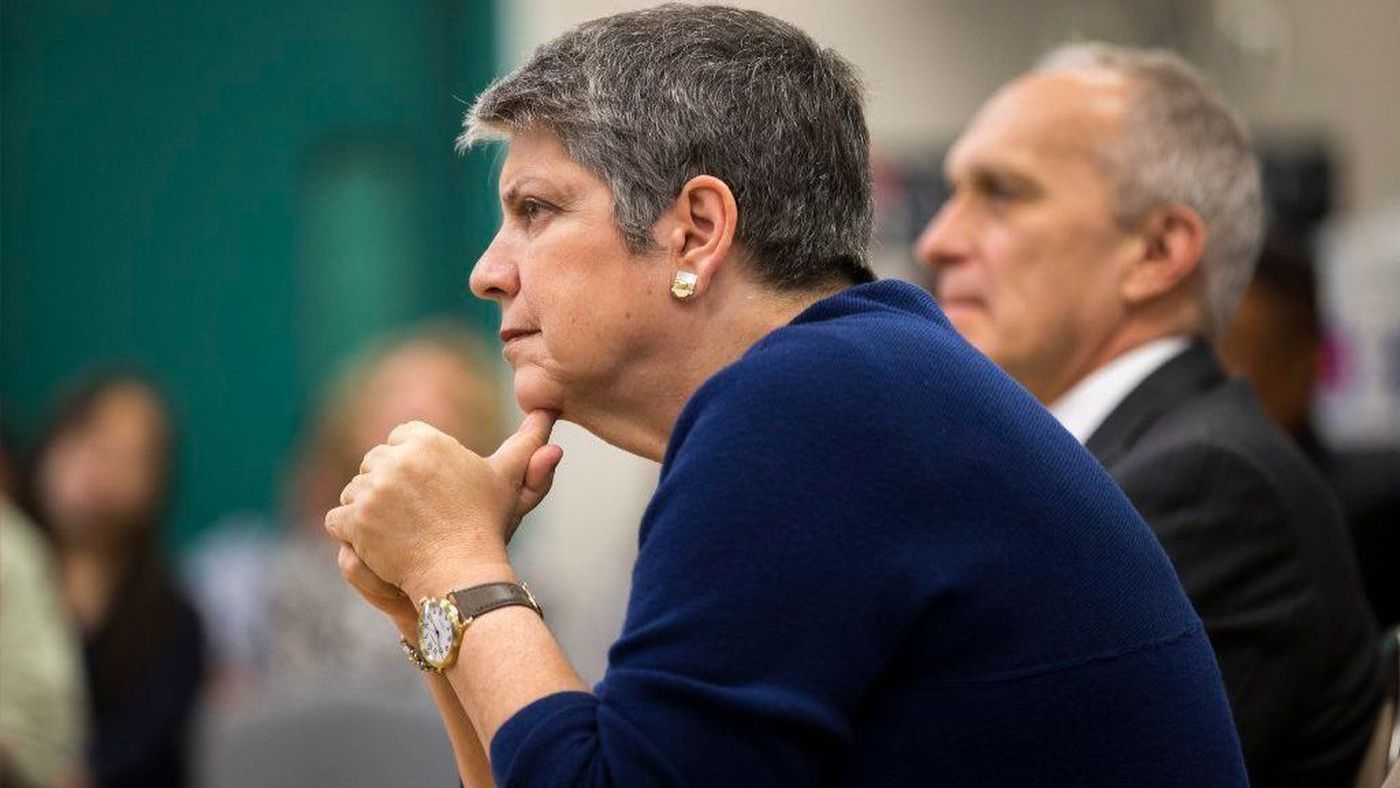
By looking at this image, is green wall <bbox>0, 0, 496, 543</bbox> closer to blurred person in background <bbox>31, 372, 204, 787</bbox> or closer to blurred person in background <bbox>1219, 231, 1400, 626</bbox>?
blurred person in background <bbox>31, 372, 204, 787</bbox>

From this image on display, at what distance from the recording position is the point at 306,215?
7086 mm

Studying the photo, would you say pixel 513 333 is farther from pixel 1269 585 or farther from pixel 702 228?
pixel 1269 585

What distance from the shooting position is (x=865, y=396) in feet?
5.08

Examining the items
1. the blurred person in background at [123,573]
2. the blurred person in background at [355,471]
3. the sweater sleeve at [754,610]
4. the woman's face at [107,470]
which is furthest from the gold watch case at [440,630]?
the woman's face at [107,470]

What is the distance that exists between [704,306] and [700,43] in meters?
0.22

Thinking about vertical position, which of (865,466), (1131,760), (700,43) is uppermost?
(700,43)

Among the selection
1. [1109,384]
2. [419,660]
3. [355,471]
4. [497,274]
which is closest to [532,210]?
[497,274]

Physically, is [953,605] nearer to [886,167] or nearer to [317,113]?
[886,167]

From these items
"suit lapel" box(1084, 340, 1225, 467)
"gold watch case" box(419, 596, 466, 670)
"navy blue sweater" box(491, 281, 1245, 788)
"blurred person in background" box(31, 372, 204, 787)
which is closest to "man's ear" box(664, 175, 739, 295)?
"navy blue sweater" box(491, 281, 1245, 788)

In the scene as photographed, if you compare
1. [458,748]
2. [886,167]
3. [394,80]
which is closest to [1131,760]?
[458,748]

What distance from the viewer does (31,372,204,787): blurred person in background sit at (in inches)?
197

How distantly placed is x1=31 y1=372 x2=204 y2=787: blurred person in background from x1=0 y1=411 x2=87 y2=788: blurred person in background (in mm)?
440

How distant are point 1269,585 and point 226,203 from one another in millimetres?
5382

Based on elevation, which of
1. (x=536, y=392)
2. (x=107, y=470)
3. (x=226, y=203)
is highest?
(x=536, y=392)
